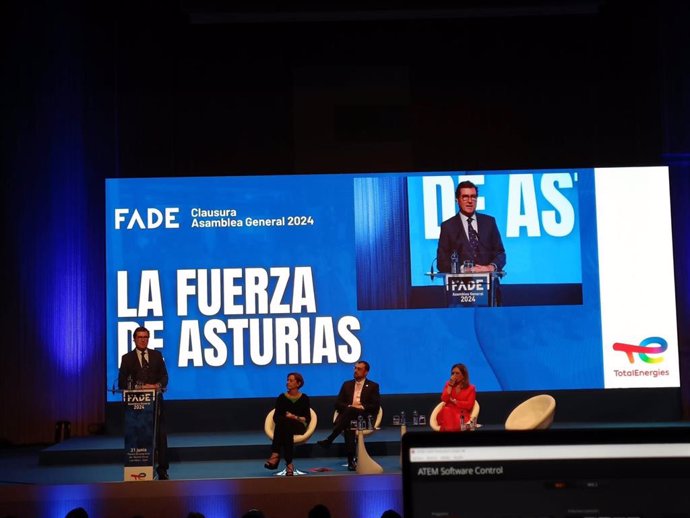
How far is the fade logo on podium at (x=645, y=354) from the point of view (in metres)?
7.74

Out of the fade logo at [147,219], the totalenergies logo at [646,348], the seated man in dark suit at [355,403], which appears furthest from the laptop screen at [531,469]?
the totalenergies logo at [646,348]

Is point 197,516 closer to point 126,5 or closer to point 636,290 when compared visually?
point 636,290

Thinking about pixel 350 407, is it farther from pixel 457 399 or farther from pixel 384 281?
pixel 384 281

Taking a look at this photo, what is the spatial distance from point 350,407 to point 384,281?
5.61ft

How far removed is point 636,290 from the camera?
7840 millimetres

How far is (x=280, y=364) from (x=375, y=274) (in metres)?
1.22

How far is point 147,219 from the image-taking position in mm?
7828

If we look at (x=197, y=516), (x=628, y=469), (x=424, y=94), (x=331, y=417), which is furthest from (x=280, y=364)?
(x=628, y=469)

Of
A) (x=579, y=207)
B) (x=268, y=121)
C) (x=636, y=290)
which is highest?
(x=268, y=121)

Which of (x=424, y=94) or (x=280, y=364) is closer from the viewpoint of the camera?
(x=280, y=364)

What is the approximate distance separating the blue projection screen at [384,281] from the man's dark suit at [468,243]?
7cm

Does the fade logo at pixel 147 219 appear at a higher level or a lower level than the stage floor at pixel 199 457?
higher

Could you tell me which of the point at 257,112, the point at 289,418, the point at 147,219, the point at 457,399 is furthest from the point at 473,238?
the point at 147,219

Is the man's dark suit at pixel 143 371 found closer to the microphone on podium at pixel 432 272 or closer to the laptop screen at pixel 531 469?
the microphone on podium at pixel 432 272
